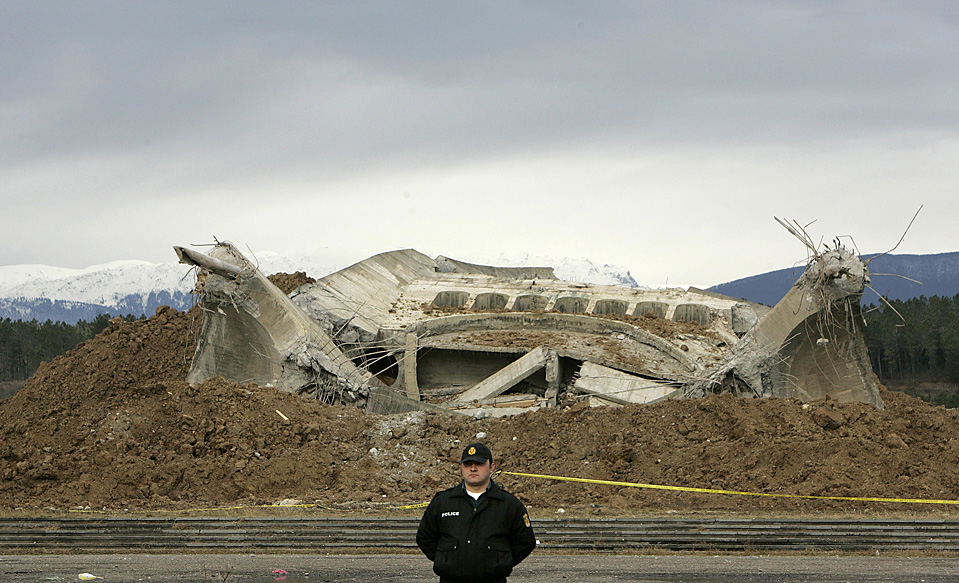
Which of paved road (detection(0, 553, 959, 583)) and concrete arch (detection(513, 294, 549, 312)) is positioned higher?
concrete arch (detection(513, 294, 549, 312))

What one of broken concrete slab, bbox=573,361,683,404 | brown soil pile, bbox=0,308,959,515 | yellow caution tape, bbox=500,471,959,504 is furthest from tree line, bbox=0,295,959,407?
yellow caution tape, bbox=500,471,959,504

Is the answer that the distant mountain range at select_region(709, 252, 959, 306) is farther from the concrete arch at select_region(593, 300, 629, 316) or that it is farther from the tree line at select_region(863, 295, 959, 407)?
the concrete arch at select_region(593, 300, 629, 316)

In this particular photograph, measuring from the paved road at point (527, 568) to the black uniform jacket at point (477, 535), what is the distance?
148 inches

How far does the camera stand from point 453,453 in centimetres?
1556

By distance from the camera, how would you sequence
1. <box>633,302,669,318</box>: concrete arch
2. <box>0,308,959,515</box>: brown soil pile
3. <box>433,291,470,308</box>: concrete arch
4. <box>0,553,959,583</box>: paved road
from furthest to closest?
1. <box>433,291,470,308</box>: concrete arch
2. <box>633,302,669,318</box>: concrete arch
3. <box>0,308,959,515</box>: brown soil pile
4. <box>0,553,959,583</box>: paved road

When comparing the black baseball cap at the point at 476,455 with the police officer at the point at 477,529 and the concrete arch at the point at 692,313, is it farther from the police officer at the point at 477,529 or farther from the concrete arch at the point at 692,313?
the concrete arch at the point at 692,313

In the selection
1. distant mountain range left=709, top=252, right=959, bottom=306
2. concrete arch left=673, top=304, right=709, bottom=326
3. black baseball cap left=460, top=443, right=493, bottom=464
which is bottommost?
black baseball cap left=460, top=443, right=493, bottom=464

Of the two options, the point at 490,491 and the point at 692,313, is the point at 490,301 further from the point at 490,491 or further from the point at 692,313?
the point at 490,491

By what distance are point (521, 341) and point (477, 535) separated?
14862mm

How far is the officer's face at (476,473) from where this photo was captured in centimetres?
625

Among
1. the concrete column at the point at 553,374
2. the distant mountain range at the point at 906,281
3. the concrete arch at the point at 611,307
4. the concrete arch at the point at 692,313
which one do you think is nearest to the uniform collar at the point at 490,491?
the concrete column at the point at 553,374

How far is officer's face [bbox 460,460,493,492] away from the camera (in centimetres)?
625

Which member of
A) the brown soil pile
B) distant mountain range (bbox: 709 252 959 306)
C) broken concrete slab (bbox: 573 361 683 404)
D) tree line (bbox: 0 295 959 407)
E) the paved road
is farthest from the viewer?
distant mountain range (bbox: 709 252 959 306)

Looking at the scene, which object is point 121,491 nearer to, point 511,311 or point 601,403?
point 601,403
